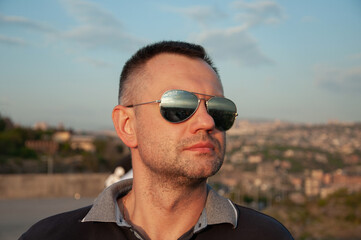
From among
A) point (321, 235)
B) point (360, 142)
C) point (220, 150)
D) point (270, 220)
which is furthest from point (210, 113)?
point (360, 142)

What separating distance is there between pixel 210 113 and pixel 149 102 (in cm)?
27

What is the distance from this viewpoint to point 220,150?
170cm

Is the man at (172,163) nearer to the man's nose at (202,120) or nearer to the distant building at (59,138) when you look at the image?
the man's nose at (202,120)

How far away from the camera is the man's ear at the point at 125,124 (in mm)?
1845

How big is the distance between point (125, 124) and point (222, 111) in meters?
0.46

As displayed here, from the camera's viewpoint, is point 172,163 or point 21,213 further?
point 21,213

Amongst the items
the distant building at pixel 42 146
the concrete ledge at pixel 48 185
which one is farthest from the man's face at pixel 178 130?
the distant building at pixel 42 146

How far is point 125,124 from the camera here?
1891 mm

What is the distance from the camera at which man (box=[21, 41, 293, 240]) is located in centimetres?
162

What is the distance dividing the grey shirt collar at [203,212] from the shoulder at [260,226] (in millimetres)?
46

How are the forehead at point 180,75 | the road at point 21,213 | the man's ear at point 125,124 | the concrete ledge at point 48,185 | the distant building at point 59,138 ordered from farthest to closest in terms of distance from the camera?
the distant building at point 59,138, the concrete ledge at point 48,185, the road at point 21,213, the man's ear at point 125,124, the forehead at point 180,75

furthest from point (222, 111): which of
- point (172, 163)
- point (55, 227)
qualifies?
point (55, 227)

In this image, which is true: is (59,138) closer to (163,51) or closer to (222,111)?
(163,51)

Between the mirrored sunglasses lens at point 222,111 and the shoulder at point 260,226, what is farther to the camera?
the mirrored sunglasses lens at point 222,111
